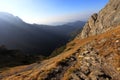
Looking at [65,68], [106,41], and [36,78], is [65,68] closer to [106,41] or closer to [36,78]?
[36,78]

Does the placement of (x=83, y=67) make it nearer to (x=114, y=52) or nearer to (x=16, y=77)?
(x=114, y=52)

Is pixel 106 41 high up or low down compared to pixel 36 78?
up

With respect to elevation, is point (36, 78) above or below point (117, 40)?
below

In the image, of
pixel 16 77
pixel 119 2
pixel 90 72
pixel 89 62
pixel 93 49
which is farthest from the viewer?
pixel 119 2

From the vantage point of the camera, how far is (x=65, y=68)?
59.7m

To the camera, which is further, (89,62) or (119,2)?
(119,2)

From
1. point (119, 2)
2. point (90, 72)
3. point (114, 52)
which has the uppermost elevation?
point (119, 2)

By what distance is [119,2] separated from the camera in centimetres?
18412

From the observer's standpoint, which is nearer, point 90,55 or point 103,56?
point 103,56

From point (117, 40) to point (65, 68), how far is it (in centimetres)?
1659

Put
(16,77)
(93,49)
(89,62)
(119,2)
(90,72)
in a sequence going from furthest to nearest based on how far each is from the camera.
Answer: (119,2)
(16,77)
(93,49)
(89,62)
(90,72)

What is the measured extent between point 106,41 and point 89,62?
930 centimetres

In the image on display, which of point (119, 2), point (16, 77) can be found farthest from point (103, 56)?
point (119, 2)

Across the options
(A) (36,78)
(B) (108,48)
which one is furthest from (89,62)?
(A) (36,78)
